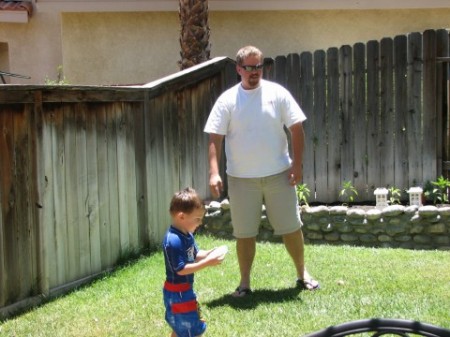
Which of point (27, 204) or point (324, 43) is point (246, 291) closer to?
point (27, 204)

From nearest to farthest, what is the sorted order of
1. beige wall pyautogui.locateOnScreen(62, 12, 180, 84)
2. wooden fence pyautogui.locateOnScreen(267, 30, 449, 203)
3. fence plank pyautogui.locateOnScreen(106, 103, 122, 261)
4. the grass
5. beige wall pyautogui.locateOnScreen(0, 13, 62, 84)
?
the grass < fence plank pyautogui.locateOnScreen(106, 103, 122, 261) < wooden fence pyautogui.locateOnScreen(267, 30, 449, 203) < beige wall pyautogui.locateOnScreen(62, 12, 180, 84) < beige wall pyautogui.locateOnScreen(0, 13, 62, 84)

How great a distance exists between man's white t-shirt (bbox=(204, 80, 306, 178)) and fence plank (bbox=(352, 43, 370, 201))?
2709mm

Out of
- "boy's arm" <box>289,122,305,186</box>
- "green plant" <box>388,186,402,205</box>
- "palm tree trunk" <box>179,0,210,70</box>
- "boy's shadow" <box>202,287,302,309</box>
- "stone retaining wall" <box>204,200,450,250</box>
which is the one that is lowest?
"boy's shadow" <box>202,287,302,309</box>

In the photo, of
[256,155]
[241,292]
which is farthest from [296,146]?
[241,292]

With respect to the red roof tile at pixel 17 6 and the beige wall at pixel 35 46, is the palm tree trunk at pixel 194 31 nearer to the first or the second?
the beige wall at pixel 35 46

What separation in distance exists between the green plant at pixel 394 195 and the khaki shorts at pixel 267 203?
248 centimetres

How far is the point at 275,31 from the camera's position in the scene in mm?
9836

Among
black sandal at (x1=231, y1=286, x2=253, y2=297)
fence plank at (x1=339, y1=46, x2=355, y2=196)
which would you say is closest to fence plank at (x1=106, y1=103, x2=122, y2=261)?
black sandal at (x1=231, y1=286, x2=253, y2=297)

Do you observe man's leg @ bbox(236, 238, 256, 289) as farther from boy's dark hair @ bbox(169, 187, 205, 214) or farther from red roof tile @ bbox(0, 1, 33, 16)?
red roof tile @ bbox(0, 1, 33, 16)

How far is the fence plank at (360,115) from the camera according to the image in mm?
7188

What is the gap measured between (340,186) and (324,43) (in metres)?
3.26

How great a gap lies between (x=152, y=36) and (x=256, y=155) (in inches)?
235

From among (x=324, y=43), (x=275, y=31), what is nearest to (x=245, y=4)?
(x=275, y=31)

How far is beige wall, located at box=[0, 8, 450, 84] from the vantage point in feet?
32.0
